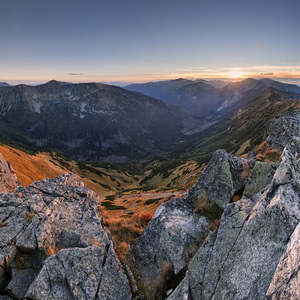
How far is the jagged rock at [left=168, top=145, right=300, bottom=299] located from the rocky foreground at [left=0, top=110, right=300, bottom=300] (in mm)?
45

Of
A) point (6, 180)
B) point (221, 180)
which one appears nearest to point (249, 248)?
point (221, 180)

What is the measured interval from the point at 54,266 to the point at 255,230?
478 inches

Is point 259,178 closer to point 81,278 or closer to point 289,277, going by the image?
point 289,277

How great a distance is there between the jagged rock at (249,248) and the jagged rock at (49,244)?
16.5ft

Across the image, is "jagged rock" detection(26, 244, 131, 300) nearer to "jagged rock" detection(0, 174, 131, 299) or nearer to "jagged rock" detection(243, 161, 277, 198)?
"jagged rock" detection(0, 174, 131, 299)

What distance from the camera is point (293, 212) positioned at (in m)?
9.53

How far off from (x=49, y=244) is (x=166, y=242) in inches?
333

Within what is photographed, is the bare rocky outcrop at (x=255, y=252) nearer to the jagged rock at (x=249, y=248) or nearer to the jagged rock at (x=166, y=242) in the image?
the jagged rock at (x=249, y=248)

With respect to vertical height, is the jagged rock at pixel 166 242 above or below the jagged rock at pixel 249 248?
below

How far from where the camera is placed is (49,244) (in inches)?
501

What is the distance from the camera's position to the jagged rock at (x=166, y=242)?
12.6 meters

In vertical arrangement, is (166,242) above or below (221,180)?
below

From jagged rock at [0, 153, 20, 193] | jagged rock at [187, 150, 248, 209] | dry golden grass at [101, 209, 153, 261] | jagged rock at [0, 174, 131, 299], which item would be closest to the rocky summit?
jagged rock at [187, 150, 248, 209]

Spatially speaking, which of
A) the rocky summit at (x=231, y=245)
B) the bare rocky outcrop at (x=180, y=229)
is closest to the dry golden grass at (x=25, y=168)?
the bare rocky outcrop at (x=180, y=229)
